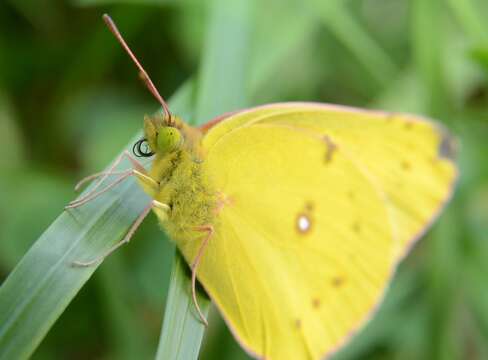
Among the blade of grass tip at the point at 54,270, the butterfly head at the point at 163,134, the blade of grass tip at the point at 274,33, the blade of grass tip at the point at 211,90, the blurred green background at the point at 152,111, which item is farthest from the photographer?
the blade of grass tip at the point at 274,33

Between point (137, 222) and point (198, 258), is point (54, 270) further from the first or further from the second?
point (198, 258)

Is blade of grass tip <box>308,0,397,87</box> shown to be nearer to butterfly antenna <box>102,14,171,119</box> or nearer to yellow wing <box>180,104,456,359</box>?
yellow wing <box>180,104,456,359</box>

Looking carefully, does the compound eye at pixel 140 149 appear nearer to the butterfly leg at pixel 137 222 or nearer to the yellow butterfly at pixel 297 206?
the yellow butterfly at pixel 297 206

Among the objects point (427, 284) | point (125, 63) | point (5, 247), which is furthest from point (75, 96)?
point (427, 284)

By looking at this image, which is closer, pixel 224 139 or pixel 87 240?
pixel 87 240

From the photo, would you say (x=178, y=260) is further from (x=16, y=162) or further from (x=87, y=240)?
(x=16, y=162)

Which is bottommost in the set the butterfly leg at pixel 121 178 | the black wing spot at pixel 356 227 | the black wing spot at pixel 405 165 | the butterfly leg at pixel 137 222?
the black wing spot at pixel 356 227

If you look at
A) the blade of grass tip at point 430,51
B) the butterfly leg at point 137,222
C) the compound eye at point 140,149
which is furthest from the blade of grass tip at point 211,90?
the blade of grass tip at point 430,51
